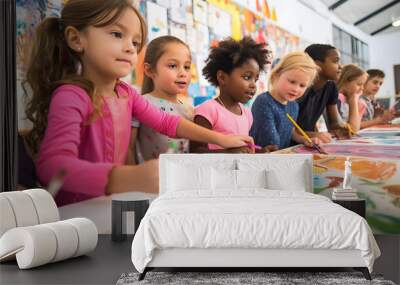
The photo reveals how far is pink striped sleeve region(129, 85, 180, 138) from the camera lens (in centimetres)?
601

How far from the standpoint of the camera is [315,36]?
6164mm

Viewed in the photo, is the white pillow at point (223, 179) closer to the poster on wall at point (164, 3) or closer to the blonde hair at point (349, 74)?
the blonde hair at point (349, 74)

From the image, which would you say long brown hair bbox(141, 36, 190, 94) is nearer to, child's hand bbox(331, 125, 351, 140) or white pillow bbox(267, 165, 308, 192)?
white pillow bbox(267, 165, 308, 192)

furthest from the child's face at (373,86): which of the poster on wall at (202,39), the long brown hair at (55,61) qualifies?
the long brown hair at (55,61)

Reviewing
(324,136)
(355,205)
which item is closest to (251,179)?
(355,205)

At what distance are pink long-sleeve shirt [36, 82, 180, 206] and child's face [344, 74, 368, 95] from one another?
7.78 ft

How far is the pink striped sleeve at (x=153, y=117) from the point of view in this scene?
6.01m

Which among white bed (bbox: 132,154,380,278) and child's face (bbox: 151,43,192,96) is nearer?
white bed (bbox: 132,154,380,278)

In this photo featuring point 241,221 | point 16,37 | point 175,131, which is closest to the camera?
point 241,221

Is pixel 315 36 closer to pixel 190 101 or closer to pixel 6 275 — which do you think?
pixel 190 101

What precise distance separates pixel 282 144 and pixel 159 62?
1.60 metres

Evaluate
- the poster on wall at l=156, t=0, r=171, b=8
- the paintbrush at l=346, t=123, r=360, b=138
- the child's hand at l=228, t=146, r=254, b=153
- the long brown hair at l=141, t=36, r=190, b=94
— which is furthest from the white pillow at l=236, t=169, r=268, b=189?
the poster on wall at l=156, t=0, r=171, b=8

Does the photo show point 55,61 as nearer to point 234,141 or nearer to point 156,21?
point 156,21

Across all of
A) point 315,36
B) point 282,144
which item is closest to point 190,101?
point 282,144
